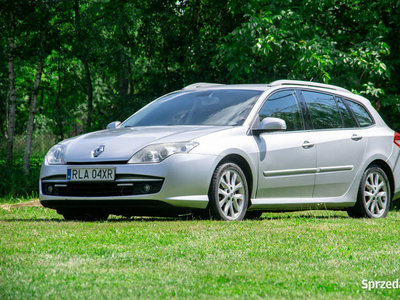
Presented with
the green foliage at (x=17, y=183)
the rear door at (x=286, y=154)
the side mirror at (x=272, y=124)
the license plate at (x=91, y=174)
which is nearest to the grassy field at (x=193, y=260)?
the license plate at (x=91, y=174)

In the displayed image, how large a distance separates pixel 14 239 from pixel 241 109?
325 centimetres

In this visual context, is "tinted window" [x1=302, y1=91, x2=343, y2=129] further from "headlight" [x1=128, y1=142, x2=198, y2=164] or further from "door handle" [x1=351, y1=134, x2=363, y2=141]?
"headlight" [x1=128, y1=142, x2=198, y2=164]

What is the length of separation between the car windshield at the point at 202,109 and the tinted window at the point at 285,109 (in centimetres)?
20

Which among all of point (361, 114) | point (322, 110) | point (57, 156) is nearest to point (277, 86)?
point (322, 110)

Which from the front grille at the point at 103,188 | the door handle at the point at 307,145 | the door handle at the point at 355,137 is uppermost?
the door handle at the point at 355,137

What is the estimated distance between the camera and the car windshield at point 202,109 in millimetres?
7422

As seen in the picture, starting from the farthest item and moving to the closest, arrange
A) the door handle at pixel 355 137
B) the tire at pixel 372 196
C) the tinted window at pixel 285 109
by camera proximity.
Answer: the tire at pixel 372 196, the door handle at pixel 355 137, the tinted window at pixel 285 109

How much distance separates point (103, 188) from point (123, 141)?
535 mm

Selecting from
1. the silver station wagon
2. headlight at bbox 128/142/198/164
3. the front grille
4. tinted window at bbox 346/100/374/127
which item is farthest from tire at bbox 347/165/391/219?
the front grille

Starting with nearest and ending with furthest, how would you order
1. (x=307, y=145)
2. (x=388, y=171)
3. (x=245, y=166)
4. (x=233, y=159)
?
(x=233, y=159)
(x=245, y=166)
(x=307, y=145)
(x=388, y=171)

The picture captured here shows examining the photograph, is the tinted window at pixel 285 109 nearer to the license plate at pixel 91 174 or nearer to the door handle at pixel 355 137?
the door handle at pixel 355 137

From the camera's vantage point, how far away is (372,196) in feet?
28.5
